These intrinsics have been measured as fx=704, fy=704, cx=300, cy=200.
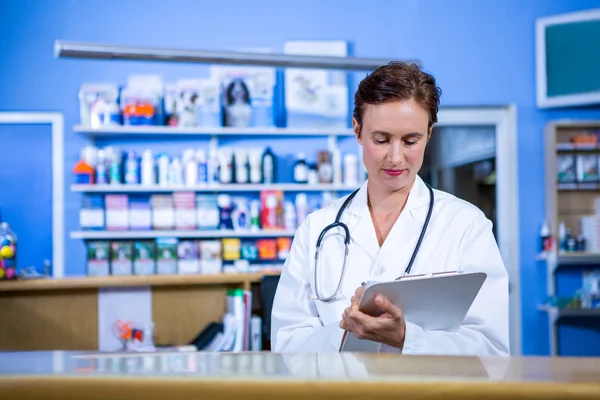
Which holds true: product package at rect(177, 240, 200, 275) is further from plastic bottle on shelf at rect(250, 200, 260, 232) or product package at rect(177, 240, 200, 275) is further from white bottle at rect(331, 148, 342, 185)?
white bottle at rect(331, 148, 342, 185)

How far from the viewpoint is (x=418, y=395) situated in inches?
A: 19.5

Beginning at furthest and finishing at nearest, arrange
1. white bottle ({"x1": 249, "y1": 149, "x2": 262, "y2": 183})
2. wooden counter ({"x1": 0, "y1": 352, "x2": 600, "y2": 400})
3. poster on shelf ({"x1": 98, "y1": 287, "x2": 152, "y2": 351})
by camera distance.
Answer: white bottle ({"x1": 249, "y1": 149, "x2": 262, "y2": 183})
poster on shelf ({"x1": 98, "y1": 287, "x2": 152, "y2": 351})
wooden counter ({"x1": 0, "y1": 352, "x2": 600, "y2": 400})

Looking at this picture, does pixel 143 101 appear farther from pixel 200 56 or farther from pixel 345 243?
pixel 345 243

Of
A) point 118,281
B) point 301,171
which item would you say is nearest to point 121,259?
point 301,171

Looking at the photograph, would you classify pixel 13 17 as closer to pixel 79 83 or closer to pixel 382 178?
pixel 79 83

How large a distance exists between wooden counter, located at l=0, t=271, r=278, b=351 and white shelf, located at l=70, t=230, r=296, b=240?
1.63 metres

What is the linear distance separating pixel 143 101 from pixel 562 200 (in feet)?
10.6

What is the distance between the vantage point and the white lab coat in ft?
5.06

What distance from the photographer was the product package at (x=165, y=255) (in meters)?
4.88

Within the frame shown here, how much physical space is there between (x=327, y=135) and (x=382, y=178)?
3664 millimetres

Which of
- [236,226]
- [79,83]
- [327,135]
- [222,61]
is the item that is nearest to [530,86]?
[327,135]

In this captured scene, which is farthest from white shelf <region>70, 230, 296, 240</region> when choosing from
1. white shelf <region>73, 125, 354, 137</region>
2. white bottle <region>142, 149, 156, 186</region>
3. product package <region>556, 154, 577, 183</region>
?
product package <region>556, 154, 577, 183</region>

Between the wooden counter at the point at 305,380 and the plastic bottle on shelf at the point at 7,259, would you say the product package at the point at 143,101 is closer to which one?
the plastic bottle on shelf at the point at 7,259

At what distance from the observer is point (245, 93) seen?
16.8 feet
